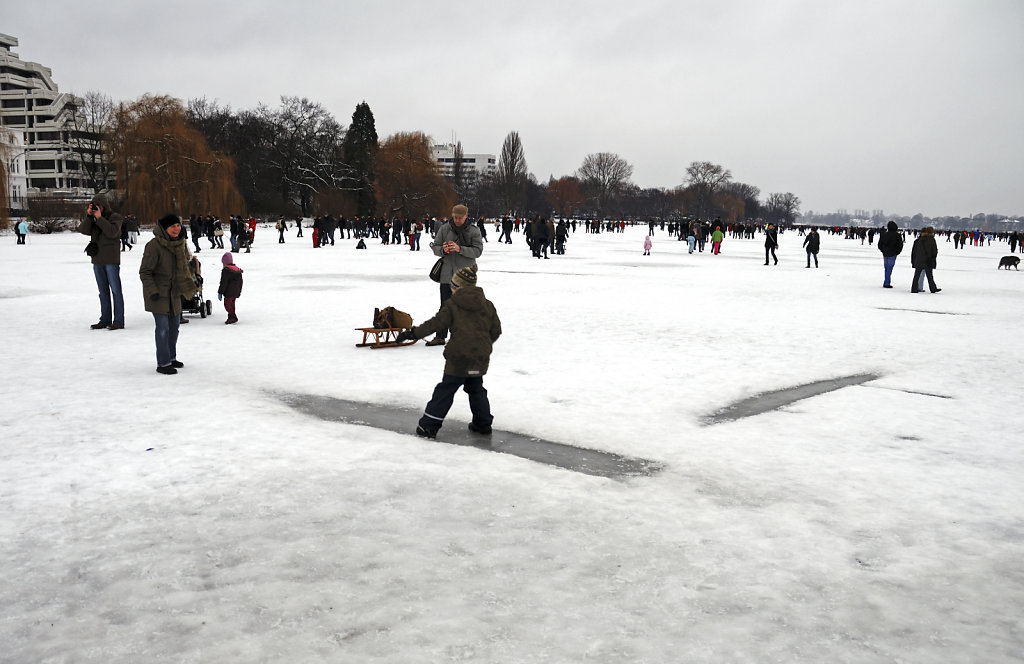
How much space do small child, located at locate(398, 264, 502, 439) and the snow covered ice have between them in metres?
0.34

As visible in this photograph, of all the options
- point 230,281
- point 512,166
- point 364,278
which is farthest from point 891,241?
point 512,166

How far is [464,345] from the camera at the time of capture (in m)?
5.01

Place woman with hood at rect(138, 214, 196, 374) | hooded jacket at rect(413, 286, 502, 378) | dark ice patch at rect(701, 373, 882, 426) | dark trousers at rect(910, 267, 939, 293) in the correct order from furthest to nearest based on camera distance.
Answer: dark trousers at rect(910, 267, 939, 293)
woman with hood at rect(138, 214, 196, 374)
dark ice patch at rect(701, 373, 882, 426)
hooded jacket at rect(413, 286, 502, 378)

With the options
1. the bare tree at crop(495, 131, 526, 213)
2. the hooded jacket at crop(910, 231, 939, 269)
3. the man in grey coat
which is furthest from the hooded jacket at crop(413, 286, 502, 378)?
the bare tree at crop(495, 131, 526, 213)

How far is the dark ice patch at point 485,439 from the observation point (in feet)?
15.4

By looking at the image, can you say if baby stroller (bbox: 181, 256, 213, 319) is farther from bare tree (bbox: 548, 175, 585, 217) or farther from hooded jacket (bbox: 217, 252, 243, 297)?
bare tree (bbox: 548, 175, 585, 217)

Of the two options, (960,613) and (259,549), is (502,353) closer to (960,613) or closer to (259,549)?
(259,549)

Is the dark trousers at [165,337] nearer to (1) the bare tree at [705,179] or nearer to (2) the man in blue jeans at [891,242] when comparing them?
(2) the man in blue jeans at [891,242]

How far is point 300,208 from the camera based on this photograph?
69.4 m

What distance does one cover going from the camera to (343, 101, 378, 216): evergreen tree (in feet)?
220

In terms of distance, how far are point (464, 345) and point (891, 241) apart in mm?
14543

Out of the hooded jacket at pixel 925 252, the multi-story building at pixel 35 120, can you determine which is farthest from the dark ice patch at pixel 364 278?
the multi-story building at pixel 35 120

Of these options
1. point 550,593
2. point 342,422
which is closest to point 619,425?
point 342,422

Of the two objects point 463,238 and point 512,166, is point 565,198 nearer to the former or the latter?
point 512,166
